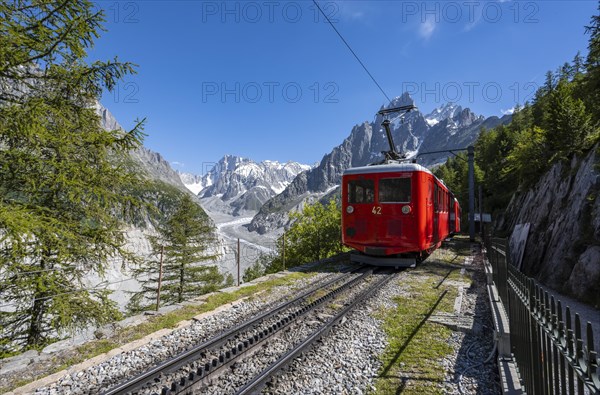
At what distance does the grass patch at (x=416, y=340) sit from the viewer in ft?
12.9

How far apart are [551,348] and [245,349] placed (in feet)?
12.4

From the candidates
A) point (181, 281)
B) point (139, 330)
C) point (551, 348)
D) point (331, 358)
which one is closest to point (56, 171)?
point (139, 330)

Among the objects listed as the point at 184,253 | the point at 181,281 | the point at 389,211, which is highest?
the point at 389,211

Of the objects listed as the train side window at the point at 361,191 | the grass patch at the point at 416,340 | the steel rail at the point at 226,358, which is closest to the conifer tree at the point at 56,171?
the steel rail at the point at 226,358

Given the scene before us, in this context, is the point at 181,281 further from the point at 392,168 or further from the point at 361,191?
the point at 392,168

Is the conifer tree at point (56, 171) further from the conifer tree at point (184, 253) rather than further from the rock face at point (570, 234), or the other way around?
the conifer tree at point (184, 253)

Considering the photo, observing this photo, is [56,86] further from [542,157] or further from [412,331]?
[542,157]

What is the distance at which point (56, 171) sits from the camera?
24.9 ft

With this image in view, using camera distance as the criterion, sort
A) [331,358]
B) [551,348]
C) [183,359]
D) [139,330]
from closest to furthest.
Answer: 1. [551,348]
2. [183,359]
3. [331,358]
4. [139,330]

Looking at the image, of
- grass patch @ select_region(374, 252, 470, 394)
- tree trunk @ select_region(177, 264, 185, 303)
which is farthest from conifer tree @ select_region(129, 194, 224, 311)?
grass patch @ select_region(374, 252, 470, 394)

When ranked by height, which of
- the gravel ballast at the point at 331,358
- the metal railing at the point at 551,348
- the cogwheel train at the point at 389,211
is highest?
the cogwheel train at the point at 389,211

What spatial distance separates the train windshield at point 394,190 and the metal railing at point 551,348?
724 cm

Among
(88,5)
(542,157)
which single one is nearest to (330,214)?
(542,157)

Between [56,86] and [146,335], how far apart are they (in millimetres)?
6799
